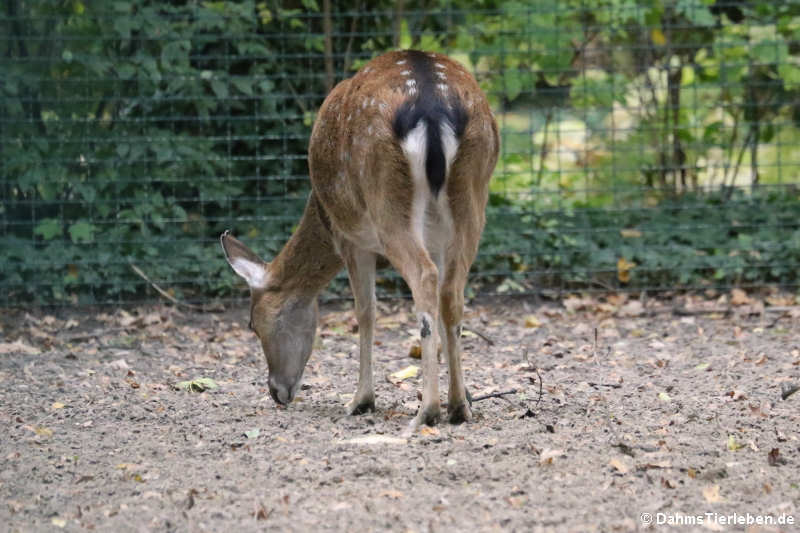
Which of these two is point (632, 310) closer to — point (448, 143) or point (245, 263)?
point (245, 263)

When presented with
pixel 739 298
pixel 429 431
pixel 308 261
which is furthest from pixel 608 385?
pixel 739 298

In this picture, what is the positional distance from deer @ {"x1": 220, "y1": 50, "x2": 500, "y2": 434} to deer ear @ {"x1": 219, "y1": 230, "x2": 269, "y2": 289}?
0.58m

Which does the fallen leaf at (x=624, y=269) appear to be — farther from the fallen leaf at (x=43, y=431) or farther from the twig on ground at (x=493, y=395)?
the fallen leaf at (x=43, y=431)

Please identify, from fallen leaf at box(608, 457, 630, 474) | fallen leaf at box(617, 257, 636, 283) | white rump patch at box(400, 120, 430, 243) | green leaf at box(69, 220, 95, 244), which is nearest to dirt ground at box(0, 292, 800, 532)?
fallen leaf at box(608, 457, 630, 474)

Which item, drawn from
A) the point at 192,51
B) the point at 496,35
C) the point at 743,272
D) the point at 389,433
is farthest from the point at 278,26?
the point at 389,433

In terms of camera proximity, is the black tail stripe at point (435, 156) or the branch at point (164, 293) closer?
the black tail stripe at point (435, 156)

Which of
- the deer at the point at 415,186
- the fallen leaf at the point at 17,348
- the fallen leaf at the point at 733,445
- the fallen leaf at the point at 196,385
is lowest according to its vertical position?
the fallen leaf at the point at 17,348

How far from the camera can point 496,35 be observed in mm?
8422

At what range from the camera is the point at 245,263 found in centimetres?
572

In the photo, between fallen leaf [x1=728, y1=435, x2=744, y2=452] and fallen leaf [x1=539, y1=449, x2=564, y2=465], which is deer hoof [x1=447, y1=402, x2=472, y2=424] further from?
fallen leaf [x1=728, y1=435, x2=744, y2=452]

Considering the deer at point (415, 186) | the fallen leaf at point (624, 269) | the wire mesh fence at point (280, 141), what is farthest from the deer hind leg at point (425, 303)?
the fallen leaf at point (624, 269)

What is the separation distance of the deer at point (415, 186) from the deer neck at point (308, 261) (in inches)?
9.0

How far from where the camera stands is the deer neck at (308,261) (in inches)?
219

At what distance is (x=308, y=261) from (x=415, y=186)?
1213 mm
